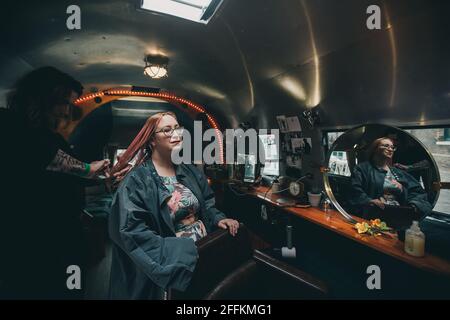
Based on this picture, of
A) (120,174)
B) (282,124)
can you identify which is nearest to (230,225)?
(120,174)

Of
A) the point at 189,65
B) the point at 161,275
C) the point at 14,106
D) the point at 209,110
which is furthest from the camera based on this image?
the point at 209,110

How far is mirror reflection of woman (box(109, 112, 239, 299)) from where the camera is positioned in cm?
136

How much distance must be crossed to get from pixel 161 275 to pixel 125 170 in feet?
3.25

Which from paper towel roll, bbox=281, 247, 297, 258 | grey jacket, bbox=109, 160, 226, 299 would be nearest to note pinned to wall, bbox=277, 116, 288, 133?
paper towel roll, bbox=281, 247, 297, 258

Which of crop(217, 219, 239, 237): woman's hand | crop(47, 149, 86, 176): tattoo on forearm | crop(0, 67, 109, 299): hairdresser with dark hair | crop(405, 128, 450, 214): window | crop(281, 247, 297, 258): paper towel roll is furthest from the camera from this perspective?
crop(281, 247, 297, 258): paper towel roll

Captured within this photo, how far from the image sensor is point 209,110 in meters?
5.85

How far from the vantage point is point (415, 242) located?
151 cm

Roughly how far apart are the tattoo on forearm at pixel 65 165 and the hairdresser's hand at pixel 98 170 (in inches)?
3.3

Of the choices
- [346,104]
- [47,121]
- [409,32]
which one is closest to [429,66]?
[409,32]

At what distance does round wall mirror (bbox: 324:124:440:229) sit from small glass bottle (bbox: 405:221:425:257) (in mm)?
277

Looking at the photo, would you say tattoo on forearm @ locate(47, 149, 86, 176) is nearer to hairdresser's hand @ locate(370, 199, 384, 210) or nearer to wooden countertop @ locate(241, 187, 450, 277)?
wooden countertop @ locate(241, 187, 450, 277)

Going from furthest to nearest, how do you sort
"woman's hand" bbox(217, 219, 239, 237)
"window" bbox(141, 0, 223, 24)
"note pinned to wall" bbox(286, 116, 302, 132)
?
"note pinned to wall" bbox(286, 116, 302, 132), "window" bbox(141, 0, 223, 24), "woman's hand" bbox(217, 219, 239, 237)

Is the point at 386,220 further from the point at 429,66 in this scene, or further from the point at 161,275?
→ the point at 161,275

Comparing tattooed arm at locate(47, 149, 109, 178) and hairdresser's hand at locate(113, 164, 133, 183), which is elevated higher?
tattooed arm at locate(47, 149, 109, 178)
